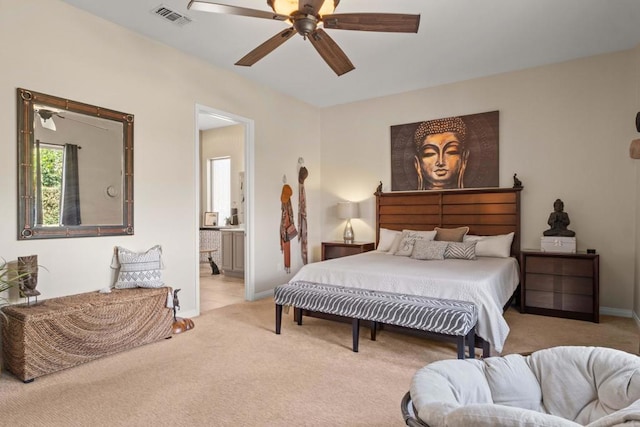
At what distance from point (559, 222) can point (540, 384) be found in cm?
346

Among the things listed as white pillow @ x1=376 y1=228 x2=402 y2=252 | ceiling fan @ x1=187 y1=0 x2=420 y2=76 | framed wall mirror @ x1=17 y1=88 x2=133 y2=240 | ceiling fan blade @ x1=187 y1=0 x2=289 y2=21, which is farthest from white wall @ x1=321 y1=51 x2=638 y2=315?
framed wall mirror @ x1=17 y1=88 x2=133 y2=240

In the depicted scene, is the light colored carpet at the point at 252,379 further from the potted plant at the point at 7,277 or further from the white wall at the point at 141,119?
the white wall at the point at 141,119

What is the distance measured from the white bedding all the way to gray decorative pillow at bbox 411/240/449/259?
0.13 metres

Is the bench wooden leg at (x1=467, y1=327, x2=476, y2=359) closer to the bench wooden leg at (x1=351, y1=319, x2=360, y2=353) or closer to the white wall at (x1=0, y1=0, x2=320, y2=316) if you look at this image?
the bench wooden leg at (x1=351, y1=319, x2=360, y2=353)

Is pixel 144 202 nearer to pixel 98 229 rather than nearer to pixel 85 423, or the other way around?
pixel 98 229

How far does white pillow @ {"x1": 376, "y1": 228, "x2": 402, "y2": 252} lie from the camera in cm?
522

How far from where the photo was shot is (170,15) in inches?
132

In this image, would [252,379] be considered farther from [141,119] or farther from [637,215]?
[637,215]

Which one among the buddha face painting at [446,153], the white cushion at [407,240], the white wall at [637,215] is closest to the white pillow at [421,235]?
the white cushion at [407,240]

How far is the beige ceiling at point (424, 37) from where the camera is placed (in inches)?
127

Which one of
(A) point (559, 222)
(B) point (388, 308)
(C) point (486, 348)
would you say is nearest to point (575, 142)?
(A) point (559, 222)

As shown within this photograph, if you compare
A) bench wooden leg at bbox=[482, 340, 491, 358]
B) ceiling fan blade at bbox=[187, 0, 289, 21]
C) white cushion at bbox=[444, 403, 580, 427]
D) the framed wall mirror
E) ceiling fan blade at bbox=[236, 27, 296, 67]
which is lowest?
bench wooden leg at bbox=[482, 340, 491, 358]

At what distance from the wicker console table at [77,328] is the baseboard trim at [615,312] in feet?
15.8

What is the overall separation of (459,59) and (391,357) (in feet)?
11.3
